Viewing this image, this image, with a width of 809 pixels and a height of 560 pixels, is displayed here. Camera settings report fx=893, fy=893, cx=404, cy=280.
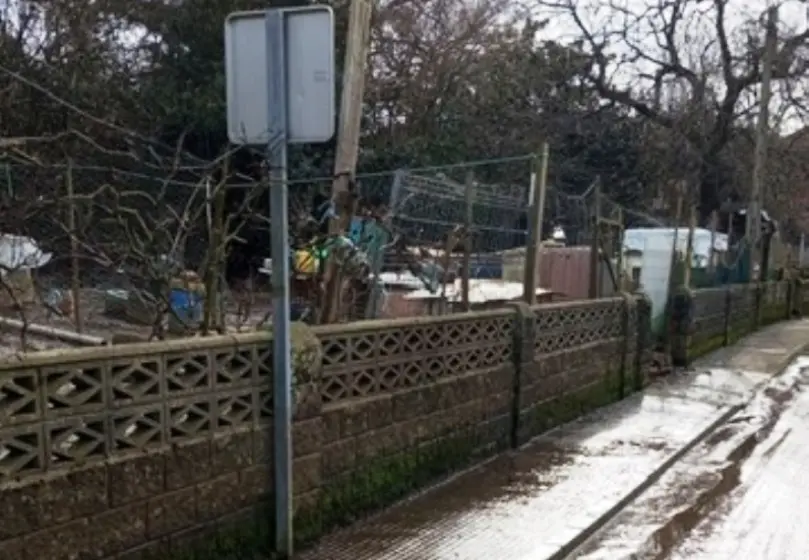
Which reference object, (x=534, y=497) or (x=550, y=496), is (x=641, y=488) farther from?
(x=534, y=497)

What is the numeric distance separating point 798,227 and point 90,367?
42005 mm

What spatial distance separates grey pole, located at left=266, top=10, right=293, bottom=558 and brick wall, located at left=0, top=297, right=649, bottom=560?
8 centimetres

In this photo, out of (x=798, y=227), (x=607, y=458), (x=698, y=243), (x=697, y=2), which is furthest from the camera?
(x=798, y=227)

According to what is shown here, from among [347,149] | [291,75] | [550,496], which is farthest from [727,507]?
[291,75]

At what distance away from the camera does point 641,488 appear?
22.1 ft

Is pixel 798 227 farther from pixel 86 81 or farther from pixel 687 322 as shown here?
pixel 86 81

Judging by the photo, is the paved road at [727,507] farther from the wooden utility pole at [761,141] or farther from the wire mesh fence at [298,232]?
the wooden utility pole at [761,141]

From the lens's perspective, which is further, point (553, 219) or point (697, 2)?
point (697, 2)

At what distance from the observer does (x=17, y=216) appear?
15.6 ft

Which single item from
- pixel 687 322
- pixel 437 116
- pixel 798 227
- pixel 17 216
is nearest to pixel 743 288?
pixel 687 322

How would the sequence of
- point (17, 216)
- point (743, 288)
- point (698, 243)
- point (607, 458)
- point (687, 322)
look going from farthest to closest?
point (698, 243), point (743, 288), point (687, 322), point (607, 458), point (17, 216)

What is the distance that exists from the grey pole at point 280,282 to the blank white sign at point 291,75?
41 millimetres

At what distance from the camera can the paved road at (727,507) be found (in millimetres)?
5449

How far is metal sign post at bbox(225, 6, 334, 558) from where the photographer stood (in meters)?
4.54
